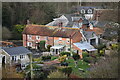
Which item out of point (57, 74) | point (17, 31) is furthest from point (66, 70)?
point (17, 31)

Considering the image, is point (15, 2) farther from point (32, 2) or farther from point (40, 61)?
point (40, 61)

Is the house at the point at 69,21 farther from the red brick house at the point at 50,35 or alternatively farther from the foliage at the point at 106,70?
the foliage at the point at 106,70

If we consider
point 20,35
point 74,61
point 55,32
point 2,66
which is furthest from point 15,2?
point 74,61

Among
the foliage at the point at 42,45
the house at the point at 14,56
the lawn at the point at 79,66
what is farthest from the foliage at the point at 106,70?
the house at the point at 14,56

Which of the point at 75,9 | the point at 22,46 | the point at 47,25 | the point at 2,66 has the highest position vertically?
the point at 75,9

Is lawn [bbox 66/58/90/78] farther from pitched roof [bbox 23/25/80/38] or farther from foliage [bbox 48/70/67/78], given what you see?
pitched roof [bbox 23/25/80/38]

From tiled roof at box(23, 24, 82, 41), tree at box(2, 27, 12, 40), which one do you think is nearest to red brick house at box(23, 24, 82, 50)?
tiled roof at box(23, 24, 82, 41)

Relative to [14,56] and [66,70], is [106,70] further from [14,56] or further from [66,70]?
[14,56]
